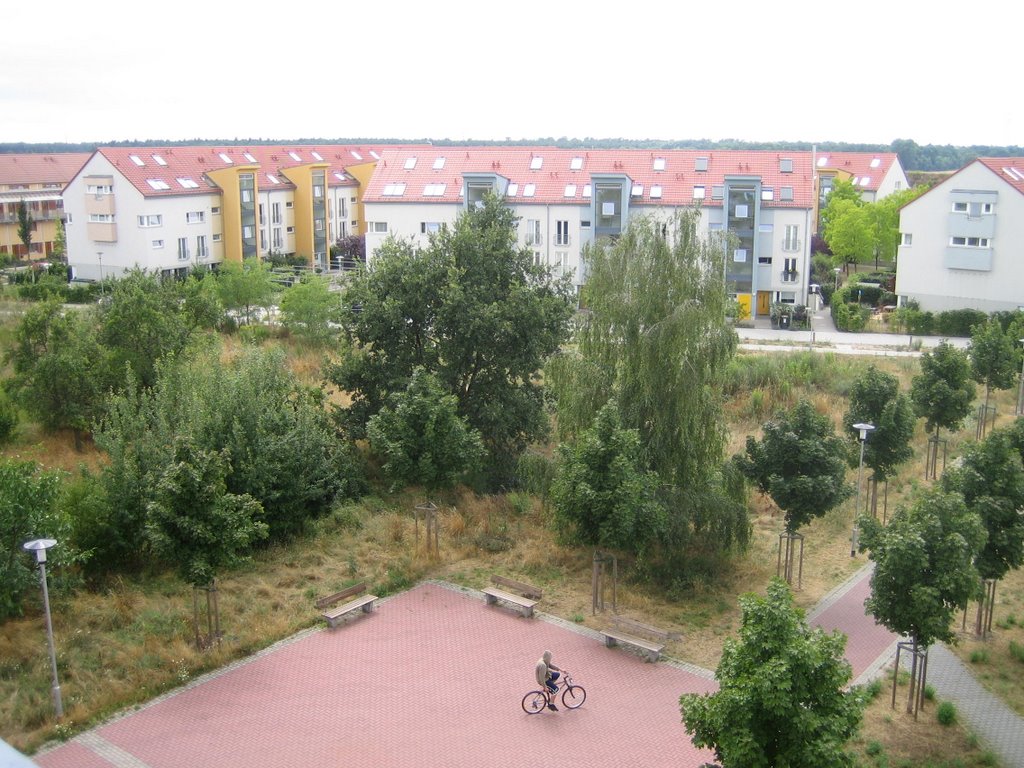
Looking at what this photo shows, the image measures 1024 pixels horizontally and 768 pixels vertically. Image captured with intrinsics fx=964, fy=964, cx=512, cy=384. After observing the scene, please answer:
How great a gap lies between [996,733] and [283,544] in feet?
45.0

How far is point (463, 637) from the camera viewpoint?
1688cm

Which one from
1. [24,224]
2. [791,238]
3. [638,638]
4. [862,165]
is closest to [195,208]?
[24,224]

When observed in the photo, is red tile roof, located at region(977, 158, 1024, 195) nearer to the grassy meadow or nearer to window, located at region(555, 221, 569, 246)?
window, located at region(555, 221, 569, 246)

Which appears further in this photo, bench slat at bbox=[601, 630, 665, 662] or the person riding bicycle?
bench slat at bbox=[601, 630, 665, 662]

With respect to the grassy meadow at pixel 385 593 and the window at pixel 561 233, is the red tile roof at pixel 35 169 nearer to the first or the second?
the window at pixel 561 233

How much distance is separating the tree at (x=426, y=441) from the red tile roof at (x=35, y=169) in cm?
6266

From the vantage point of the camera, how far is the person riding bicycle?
14.0 metres

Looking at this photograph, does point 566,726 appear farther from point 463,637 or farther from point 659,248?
point 659,248

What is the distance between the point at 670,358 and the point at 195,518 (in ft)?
29.6

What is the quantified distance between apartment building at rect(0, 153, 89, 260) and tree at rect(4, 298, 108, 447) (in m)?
48.1

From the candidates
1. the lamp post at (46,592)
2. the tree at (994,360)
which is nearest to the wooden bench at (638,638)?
the lamp post at (46,592)

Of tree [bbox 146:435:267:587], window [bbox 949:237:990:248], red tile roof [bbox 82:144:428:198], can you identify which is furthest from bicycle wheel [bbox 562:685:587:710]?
red tile roof [bbox 82:144:428:198]

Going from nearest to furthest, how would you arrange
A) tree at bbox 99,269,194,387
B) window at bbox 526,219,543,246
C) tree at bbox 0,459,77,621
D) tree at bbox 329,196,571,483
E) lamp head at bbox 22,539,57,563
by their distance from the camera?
lamp head at bbox 22,539,57,563 → tree at bbox 0,459,77,621 → tree at bbox 329,196,571,483 → tree at bbox 99,269,194,387 → window at bbox 526,219,543,246

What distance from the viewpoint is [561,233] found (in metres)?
50.1
